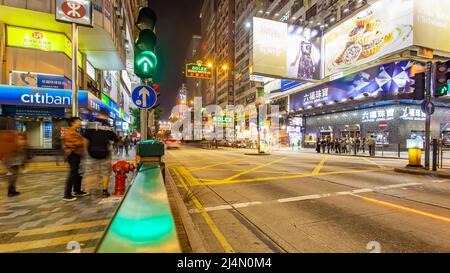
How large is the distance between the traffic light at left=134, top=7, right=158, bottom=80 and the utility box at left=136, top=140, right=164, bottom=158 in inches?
74.1

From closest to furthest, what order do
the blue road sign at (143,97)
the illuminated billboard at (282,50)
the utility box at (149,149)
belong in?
the blue road sign at (143,97)
the utility box at (149,149)
the illuminated billboard at (282,50)

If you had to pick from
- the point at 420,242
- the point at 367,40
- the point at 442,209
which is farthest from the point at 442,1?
the point at 420,242

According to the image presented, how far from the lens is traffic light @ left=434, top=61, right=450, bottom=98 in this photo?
1055cm

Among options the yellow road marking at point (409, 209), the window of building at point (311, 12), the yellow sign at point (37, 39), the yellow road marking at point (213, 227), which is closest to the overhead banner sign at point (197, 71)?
the yellow sign at point (37, 39)

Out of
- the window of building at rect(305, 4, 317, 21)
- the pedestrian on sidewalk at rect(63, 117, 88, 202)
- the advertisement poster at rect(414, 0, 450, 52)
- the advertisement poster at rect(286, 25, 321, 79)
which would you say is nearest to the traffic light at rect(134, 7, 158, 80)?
the pedestrian on sidewalk at rect(63, 117, 88, 202)

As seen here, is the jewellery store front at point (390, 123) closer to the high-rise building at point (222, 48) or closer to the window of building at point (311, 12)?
the window of building at point (311, 12)

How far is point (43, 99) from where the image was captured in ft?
46.1

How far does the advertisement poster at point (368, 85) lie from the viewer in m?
23.9

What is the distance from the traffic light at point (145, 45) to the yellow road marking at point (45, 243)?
3.15 m

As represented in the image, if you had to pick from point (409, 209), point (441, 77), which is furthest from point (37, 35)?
point (441, 77)

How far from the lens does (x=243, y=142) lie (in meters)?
45.1

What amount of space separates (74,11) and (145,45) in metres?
5.36
